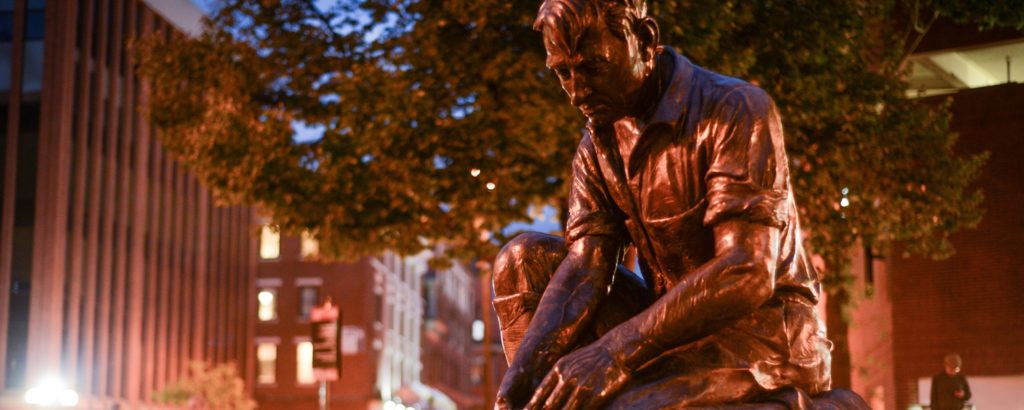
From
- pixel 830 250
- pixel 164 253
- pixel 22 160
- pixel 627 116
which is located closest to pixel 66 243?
pixel 22 160

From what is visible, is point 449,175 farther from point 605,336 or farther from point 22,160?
point 22,160

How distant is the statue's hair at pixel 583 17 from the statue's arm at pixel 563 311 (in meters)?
0.64

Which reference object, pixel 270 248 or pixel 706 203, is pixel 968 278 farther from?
pixel 270 248

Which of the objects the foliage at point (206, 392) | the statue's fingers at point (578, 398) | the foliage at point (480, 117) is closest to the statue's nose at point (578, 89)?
the statue's fingers at point (578, 398)

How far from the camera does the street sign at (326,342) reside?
15.5 m

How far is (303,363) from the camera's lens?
231ft

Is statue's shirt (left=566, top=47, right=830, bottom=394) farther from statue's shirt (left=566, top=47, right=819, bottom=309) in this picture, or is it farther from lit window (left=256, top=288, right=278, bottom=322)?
lit window (left=256, top=288, right=278, bottom=322)

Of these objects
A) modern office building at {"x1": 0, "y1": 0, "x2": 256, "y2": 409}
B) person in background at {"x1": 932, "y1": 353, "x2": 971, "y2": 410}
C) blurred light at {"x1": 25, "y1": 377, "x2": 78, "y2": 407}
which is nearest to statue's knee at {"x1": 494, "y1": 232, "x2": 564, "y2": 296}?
person in background at {"x1": 932, "y1": 353, "x2": 971, "y2": 410}

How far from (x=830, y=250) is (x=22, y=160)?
35.7 meters

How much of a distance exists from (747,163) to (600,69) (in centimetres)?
45

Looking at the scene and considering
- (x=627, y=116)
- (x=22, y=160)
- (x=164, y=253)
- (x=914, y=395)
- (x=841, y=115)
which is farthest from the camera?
(x=164, y=253)

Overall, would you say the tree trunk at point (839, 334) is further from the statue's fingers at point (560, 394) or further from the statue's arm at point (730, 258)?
the statue's fingers at point (560, 394)

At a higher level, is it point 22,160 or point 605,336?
point 22,160

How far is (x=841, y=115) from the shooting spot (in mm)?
17750
